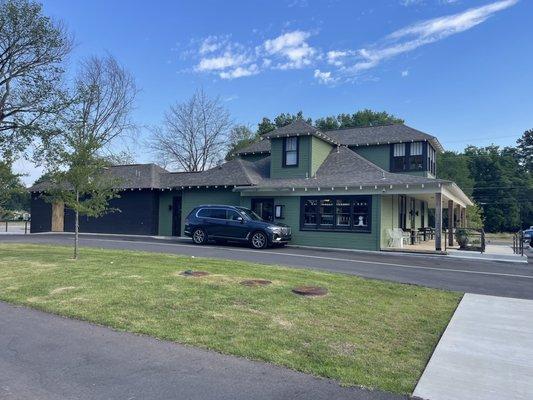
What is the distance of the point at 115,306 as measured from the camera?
6.69m

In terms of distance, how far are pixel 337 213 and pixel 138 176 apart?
43.9 feet

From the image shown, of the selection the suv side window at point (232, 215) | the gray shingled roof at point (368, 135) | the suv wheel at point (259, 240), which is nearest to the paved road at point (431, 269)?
the suv wheel at point (259, 240)

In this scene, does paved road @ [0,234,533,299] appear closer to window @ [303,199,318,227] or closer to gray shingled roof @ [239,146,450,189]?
gray shingled roof @ [239,146,450,189]

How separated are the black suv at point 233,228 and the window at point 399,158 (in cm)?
848

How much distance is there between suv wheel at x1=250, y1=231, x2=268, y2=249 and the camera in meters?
17.9

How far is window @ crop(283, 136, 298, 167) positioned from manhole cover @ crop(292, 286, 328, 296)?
47.6 ft

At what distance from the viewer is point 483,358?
5.07 meters

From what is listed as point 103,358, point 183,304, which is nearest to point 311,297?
point 183,304

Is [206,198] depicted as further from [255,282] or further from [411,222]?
[255,282]

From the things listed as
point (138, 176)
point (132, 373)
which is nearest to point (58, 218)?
point (138, 176)

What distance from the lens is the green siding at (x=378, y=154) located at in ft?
78.5

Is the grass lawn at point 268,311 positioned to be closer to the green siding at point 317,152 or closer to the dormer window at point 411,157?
the green siding at point 317,152

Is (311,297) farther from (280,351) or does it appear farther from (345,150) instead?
(345,150)

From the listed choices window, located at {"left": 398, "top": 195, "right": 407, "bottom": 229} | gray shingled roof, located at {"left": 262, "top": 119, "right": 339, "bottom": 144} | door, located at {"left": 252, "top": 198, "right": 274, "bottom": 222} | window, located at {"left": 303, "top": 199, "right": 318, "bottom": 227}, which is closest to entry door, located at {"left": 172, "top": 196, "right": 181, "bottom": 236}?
door, located at {"left": 252, "top": 198, "right": 274, "bottom": 222}
